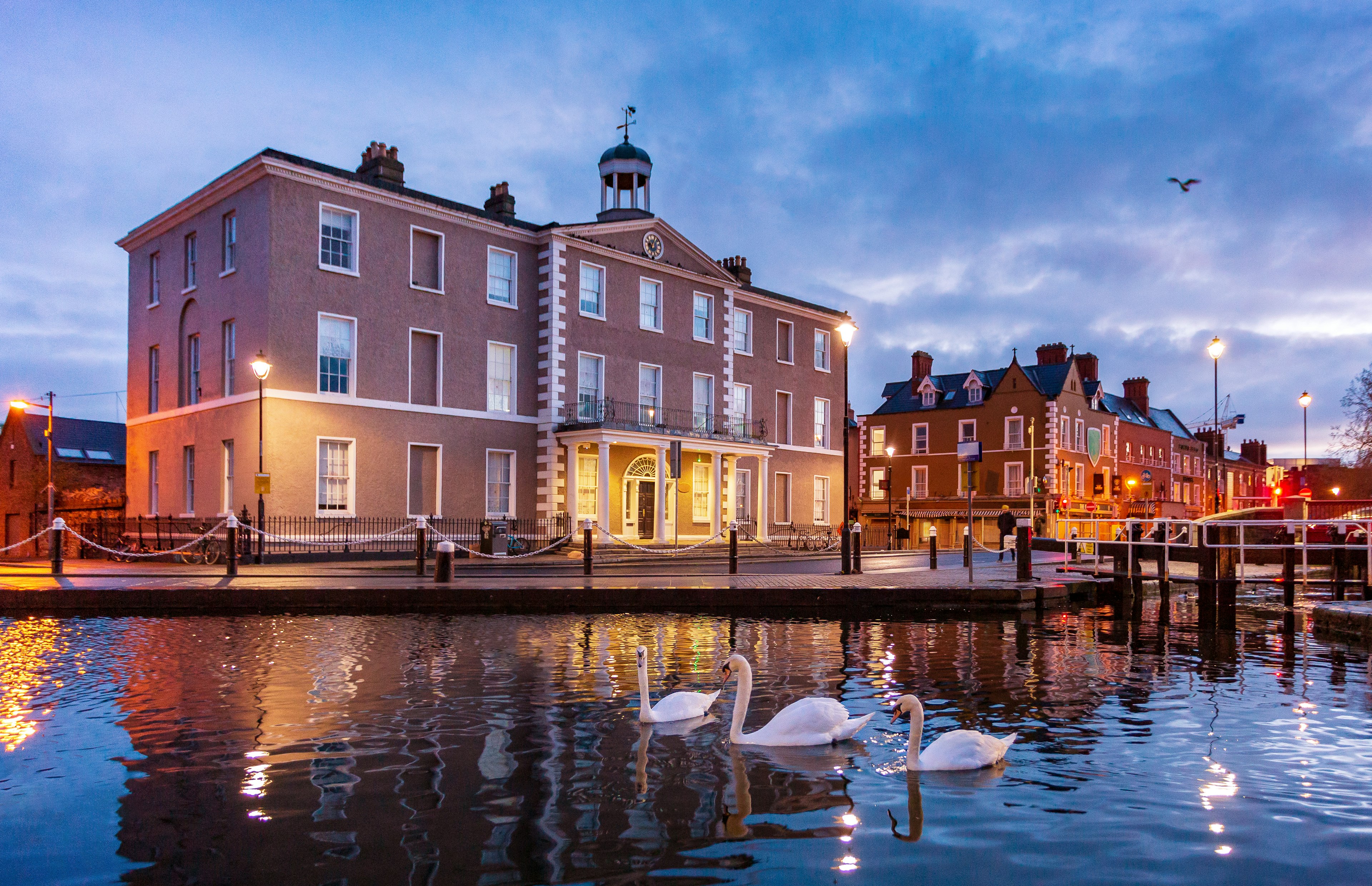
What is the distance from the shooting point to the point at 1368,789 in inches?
245

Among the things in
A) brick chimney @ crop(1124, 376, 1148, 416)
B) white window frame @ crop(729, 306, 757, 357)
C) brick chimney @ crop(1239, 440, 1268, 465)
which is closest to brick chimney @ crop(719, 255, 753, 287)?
white window frame @ crop(729, 306, 757, 357)

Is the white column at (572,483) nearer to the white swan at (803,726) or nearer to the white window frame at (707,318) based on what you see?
the white window frame at (707,318)

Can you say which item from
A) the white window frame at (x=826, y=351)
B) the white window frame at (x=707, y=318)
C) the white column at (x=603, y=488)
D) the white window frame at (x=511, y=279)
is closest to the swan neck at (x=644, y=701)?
the white column at (x=603, y=488)

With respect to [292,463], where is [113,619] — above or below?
below

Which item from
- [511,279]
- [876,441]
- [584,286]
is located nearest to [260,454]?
[511,279]

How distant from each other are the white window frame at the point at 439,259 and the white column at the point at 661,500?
875cm

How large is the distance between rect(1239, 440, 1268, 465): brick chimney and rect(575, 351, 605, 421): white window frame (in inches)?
2892

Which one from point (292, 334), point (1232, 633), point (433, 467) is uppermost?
point (292, 334)

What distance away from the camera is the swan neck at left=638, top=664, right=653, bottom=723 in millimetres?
7902

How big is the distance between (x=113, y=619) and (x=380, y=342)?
14447 mm

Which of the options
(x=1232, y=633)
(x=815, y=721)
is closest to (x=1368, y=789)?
(x=815, y=721)

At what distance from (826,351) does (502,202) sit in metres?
17.8

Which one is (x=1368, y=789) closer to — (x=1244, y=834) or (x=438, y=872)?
(x=1244, y=834)

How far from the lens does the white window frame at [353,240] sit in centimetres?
2688
